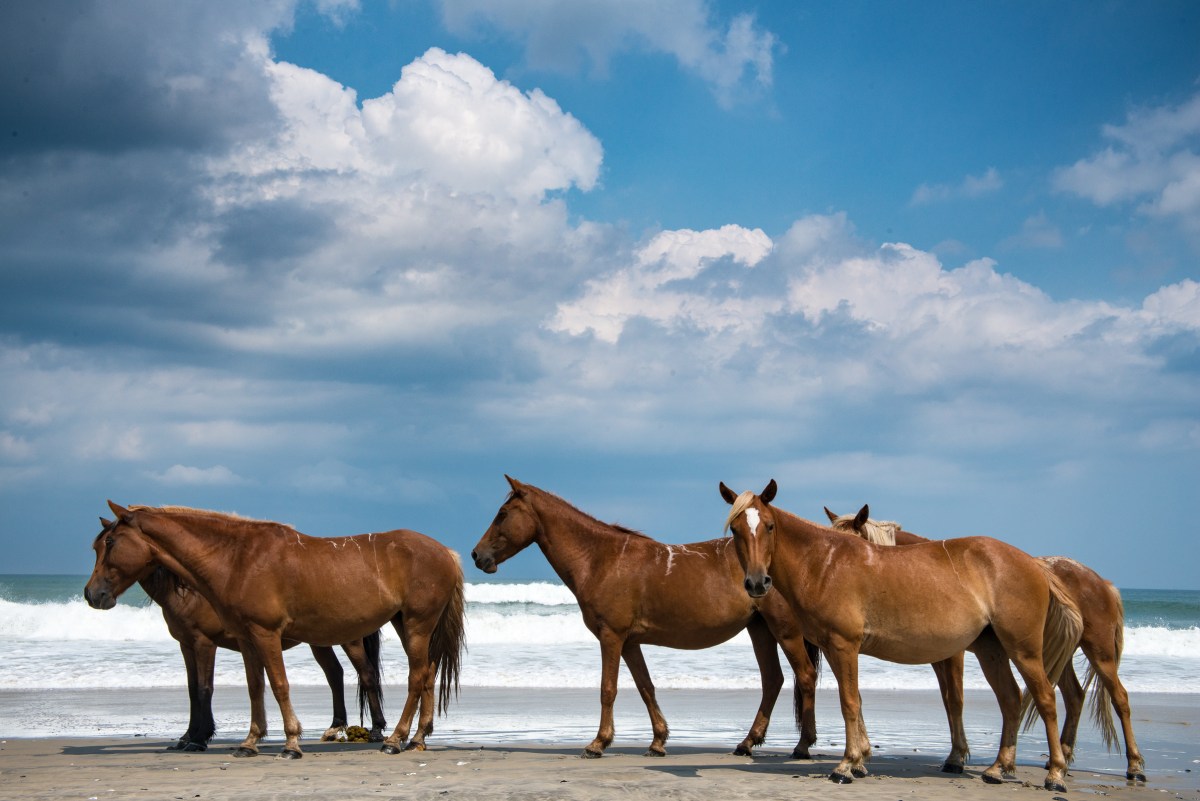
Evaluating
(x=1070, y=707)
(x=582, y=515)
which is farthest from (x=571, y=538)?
(x=1070, y=707)

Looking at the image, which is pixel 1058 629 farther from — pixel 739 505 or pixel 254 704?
pixel 254 704

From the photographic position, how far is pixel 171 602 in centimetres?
1021

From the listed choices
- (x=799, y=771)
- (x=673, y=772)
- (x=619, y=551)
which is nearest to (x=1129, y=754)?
(x=799, y=771)

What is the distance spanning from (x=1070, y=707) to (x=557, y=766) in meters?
4.26

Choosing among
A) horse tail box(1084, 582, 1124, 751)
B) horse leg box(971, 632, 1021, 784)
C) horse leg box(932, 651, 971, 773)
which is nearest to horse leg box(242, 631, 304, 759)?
horse leg box(932, 651, 971, 773)

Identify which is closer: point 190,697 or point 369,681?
point 190,697

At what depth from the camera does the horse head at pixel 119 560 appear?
380 inches

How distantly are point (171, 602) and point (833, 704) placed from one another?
28.0ft

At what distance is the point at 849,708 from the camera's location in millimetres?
7656

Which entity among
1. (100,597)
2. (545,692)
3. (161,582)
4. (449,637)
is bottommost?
(545,692)

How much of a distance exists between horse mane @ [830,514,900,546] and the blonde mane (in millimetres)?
1560

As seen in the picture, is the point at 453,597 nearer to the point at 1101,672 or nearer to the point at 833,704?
the point at 1101,672

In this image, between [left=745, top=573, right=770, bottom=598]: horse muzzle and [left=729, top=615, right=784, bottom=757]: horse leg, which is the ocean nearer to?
[left=729, top=615, right=784, bottom=757]: horse leg

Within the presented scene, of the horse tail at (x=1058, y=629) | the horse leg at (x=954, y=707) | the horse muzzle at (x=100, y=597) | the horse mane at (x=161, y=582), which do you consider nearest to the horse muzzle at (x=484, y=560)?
the horse mane at (x=161, y=582)
